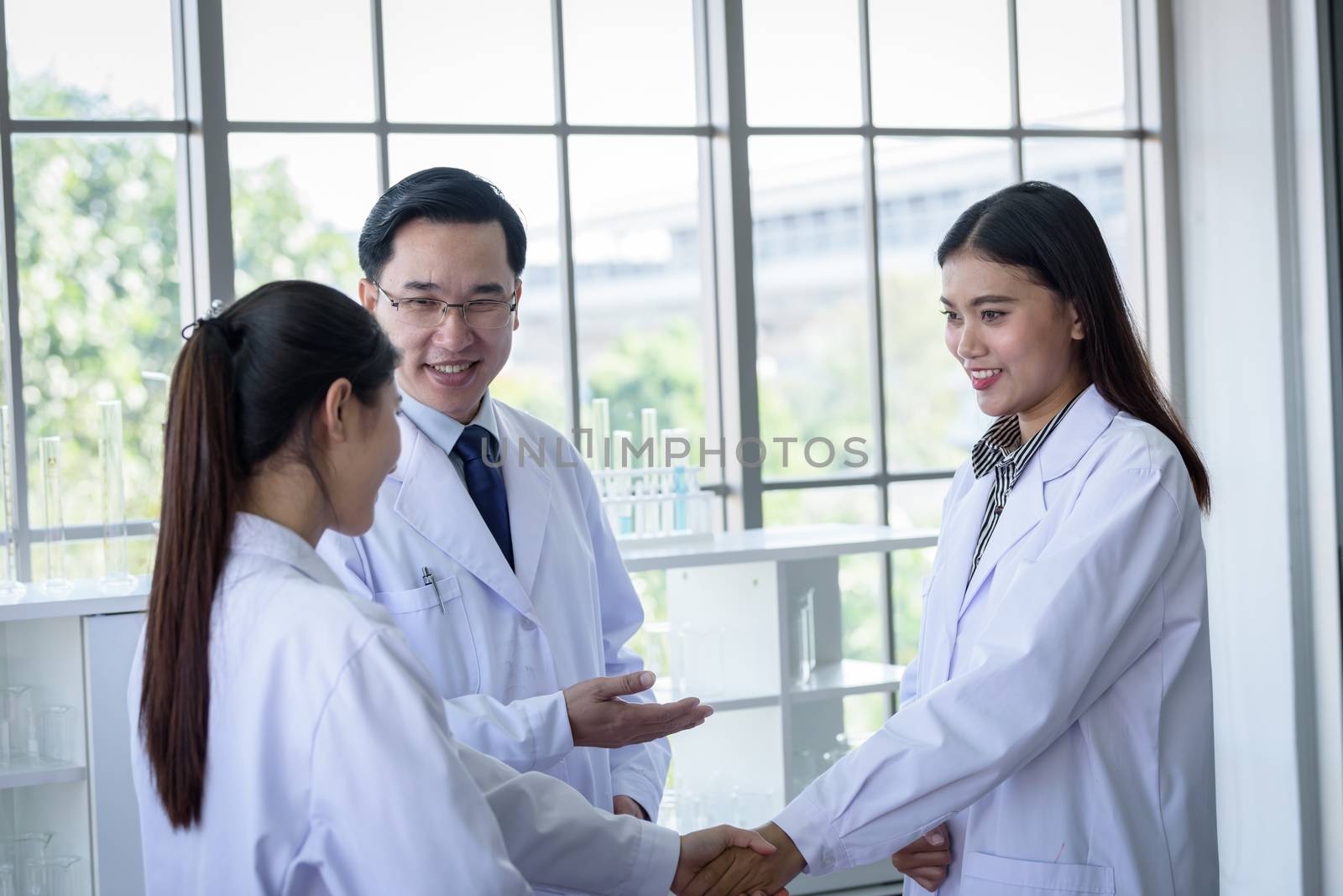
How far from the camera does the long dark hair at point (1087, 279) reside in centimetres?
174

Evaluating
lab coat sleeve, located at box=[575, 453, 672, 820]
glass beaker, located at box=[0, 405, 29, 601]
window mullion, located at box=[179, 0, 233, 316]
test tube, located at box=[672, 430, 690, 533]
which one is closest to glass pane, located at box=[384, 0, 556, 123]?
window mullion, located at box=[179, 0, 233, 316]

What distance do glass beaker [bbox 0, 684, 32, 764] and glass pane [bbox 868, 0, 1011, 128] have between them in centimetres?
280

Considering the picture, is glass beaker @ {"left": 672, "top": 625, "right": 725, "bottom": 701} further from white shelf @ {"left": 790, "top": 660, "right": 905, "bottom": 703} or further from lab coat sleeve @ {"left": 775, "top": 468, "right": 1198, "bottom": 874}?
lab coat sleeve @ {"left": 775, "top": 468, "right": 1198, "bottom": 874}

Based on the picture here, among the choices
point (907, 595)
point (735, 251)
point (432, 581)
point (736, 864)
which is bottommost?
point (907, 595)

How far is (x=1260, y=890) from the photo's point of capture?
3.67m

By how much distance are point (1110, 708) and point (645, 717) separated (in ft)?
2.10

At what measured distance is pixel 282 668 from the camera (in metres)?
1.10

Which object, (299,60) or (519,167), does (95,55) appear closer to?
(299,60)

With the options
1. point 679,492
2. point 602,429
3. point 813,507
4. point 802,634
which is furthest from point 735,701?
point 813,507

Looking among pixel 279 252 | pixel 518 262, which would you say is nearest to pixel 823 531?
pixel 518 262

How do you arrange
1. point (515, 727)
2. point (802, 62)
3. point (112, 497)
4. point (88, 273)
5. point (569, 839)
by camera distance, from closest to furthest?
point (569, 839) < point (515, 727) < point (112, 497) < point (802, 62) < point (88, 273)

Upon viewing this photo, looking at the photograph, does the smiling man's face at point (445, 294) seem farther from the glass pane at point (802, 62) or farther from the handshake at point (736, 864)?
the glass pane at point (802, 62)

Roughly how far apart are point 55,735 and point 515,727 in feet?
4.41

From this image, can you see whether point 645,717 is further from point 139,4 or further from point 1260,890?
point 1260,890
